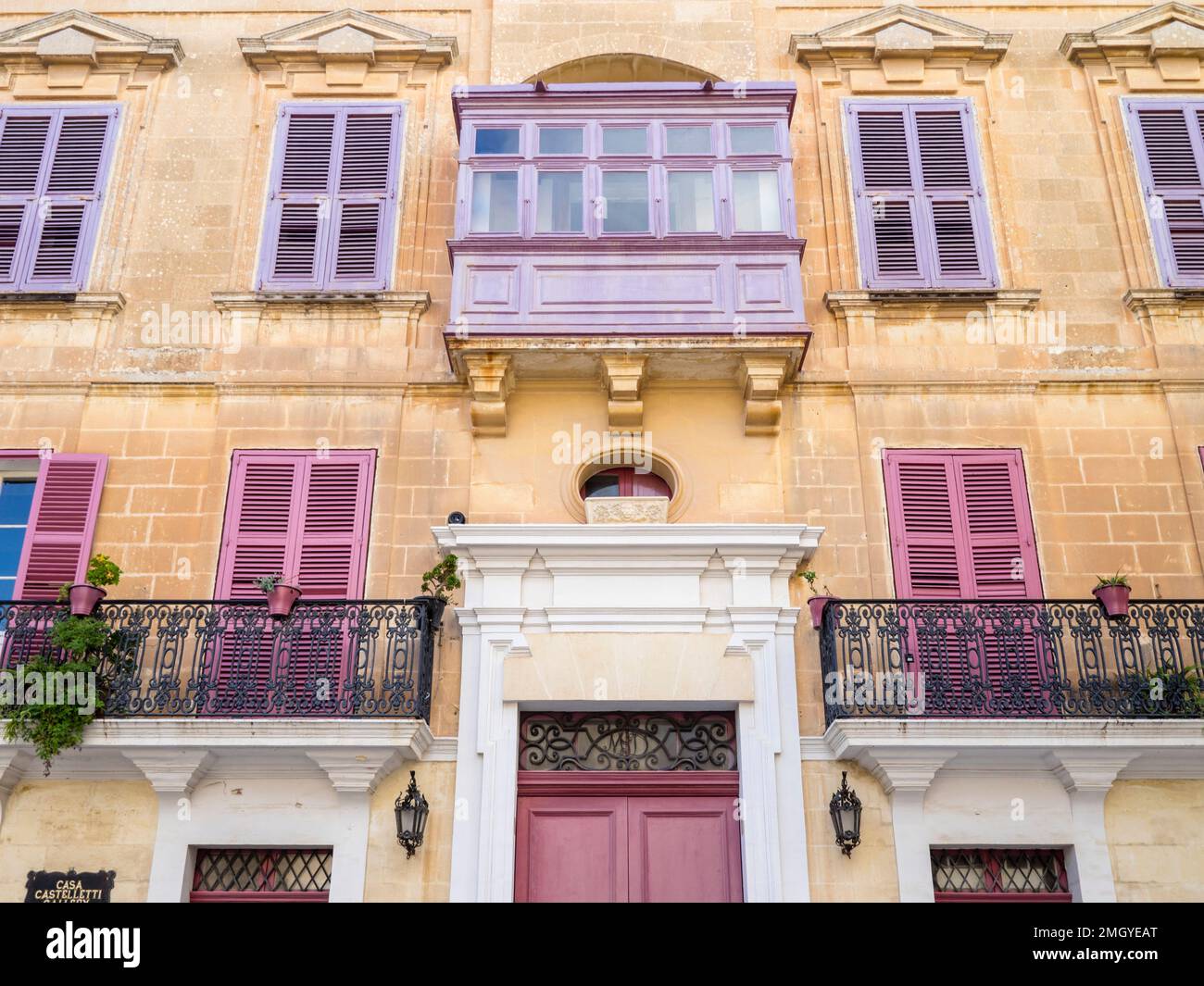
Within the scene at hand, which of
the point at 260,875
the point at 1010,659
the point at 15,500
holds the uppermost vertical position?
the point at 15,500

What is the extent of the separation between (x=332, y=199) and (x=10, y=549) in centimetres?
420

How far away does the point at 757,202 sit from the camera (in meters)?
10.9

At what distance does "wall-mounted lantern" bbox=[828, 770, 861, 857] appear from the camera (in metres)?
8.91

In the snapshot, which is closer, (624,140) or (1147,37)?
(624,140)

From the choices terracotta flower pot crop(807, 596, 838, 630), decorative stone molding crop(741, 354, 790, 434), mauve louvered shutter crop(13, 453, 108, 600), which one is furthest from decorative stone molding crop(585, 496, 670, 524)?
mauve louvered shutter crop(13, 453, 108, 600)

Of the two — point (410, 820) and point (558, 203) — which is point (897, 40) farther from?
point (410, 820)

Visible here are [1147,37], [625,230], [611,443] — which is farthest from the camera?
[1147,37]

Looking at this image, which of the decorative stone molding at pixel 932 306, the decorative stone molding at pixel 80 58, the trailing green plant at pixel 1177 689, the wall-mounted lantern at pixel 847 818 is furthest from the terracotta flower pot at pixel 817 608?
the decorative stone molding at pixel 80 58

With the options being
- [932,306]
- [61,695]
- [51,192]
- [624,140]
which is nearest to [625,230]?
[624,140]

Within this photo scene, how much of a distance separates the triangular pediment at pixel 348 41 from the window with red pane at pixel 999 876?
8.70 metres

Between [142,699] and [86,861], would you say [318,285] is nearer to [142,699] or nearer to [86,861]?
[142,699]

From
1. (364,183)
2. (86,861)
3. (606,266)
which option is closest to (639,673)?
(606,266)

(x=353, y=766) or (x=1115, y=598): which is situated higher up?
(x=1115, y=598)

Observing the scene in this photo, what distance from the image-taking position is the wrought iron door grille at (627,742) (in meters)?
9.45
